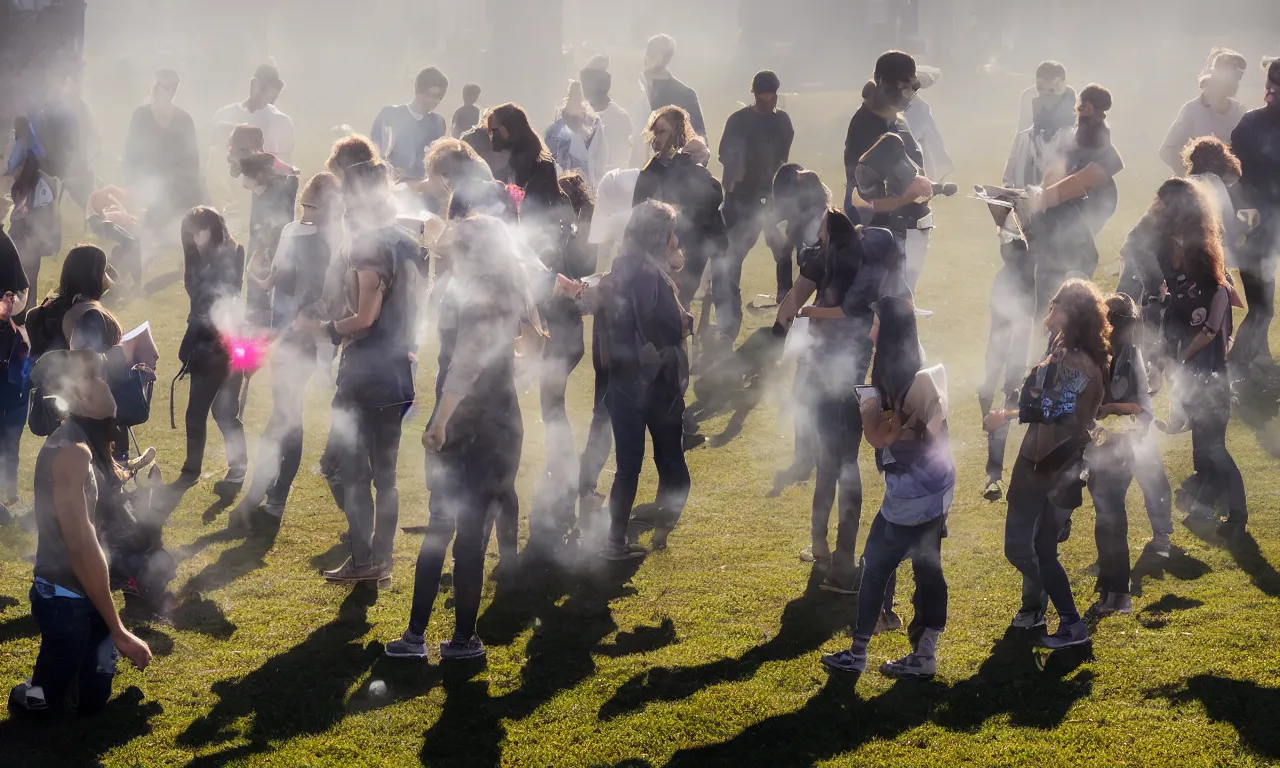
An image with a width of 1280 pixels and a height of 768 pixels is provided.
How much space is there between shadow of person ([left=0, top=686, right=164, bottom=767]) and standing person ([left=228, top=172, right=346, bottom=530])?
7.97ft

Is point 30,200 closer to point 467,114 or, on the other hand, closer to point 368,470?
point 467,114

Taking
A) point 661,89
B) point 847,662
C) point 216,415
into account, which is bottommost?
point 847,662

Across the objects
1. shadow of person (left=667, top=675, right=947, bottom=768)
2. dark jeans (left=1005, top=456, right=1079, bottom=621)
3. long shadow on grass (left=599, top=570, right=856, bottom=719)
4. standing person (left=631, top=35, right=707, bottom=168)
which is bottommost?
shadow of person (left=667, top=675, right=947, bottom=768)

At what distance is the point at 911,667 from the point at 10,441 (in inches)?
232

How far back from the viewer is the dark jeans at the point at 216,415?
8.56 metres

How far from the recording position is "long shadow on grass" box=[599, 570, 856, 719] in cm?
609

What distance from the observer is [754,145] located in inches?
473

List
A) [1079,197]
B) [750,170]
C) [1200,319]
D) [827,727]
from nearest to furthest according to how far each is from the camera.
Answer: [827,727] < [1200,319] < [1079,197] < [750,170]

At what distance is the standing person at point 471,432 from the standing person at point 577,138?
17.2ft

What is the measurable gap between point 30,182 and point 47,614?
7817mm

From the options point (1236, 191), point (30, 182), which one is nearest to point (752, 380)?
point (1236, 191)

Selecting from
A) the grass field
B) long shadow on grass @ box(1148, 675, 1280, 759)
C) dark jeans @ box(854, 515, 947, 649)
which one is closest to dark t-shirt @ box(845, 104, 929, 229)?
the grass field

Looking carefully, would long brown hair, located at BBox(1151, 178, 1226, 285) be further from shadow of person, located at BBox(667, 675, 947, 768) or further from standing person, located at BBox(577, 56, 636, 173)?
standing person, located at BBox(577, 56, 636, 173)

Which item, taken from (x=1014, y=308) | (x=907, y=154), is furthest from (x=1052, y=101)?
(x=907, y=154)
